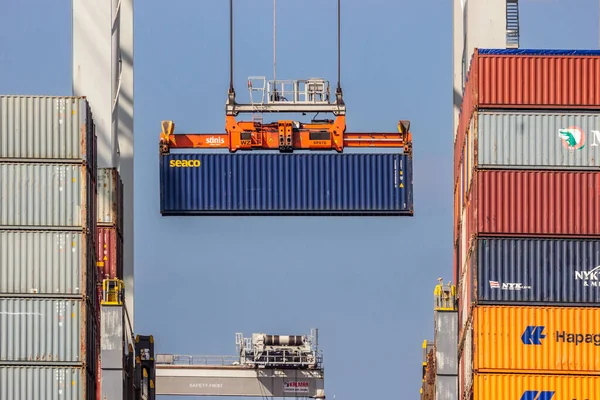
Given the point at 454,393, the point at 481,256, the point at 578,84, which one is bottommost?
the point at 454,393

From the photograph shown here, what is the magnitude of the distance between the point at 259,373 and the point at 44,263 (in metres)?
23.6

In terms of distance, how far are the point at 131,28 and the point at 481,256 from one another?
2170 centimetres

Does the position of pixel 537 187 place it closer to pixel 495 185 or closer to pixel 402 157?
pixel 495 185

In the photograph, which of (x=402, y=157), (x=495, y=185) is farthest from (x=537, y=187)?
(x=402, y=157)

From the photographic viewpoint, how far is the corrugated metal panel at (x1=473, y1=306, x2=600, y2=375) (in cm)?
6781

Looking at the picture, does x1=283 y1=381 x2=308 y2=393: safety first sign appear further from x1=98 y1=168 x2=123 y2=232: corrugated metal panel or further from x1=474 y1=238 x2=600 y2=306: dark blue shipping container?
x1=474 y1=238 x2=600 y2=306: dark blue shipping container

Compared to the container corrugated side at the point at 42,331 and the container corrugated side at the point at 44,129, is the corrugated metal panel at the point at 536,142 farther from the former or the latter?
the container corrugated side at the point at 42,331

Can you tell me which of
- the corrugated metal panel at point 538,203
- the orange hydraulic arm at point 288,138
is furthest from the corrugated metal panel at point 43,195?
the orange hydraulic arm at point 288,138

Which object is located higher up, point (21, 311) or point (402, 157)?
point (402, 157)

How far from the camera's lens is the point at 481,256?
225ft

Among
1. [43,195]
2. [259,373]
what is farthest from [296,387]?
[43,195]

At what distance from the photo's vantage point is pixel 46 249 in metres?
68.6

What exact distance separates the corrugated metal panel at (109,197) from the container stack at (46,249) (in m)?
5.69

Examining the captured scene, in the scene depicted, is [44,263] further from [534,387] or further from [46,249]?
[534,387]
